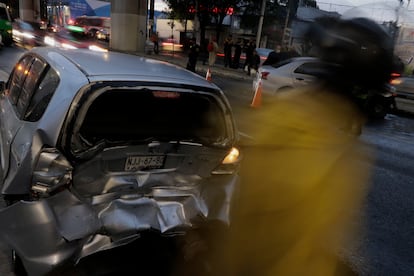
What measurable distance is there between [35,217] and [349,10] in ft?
15.2

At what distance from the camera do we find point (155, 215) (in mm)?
2916

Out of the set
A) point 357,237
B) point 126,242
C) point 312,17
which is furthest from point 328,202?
point 126,242

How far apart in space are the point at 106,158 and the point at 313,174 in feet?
12.6

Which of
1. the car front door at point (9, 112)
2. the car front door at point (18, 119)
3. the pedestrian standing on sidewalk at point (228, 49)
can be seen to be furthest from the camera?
the pedestrian standing on sidewalk at point (228, 49)

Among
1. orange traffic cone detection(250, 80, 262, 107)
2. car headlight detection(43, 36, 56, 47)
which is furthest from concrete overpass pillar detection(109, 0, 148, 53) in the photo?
orange traffic cone detection(250, 80, 262, 107)

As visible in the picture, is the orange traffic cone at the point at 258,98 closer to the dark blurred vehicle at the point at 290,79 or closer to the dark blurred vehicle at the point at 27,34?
the dark blurred vehicle at the point at 290,79

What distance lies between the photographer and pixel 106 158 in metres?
2.79

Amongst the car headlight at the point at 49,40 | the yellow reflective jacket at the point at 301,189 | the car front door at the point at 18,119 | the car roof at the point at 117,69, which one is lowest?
the car headlight at the point at 49,40

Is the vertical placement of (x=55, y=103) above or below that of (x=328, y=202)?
above

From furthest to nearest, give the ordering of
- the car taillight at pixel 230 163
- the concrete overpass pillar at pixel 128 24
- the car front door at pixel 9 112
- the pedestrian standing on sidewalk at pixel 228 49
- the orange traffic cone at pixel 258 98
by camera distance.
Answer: the concrete overpass pillar at pixel 128 24
the pedestrian standing on sidewalk at pixel 228 49
the orange traffic cone at pixel 258 98
the car taillight at pixel 230 163
the car front door at pixel 9 112

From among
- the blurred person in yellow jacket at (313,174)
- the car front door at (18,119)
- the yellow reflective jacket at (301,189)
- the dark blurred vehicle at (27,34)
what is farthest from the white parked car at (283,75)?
the dark blurred vehicle at (27,34)

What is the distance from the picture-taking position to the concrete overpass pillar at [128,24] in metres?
26.5

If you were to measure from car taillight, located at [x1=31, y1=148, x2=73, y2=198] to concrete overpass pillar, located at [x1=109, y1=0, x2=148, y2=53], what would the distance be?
2560 cm

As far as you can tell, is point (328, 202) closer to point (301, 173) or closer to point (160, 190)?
point (301, 173)
